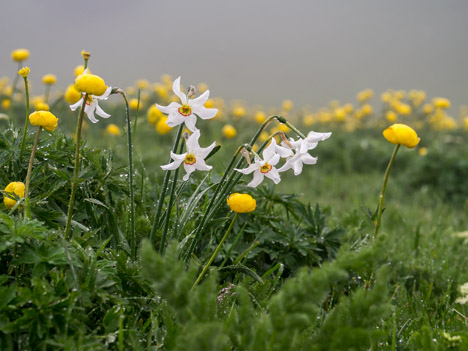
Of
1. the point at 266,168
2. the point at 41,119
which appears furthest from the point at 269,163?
the point at 41,119

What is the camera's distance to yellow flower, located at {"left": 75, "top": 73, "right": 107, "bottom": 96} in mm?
1472

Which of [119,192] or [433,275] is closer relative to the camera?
[119,192]

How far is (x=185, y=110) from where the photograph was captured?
1.54 m

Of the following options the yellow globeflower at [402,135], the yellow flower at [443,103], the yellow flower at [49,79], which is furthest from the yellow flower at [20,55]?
the yellow flower at [443,103]

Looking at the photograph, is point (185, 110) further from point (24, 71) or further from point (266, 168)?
point (24, 71)

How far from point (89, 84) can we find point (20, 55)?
2.65 meters

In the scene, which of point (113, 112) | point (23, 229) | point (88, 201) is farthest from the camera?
point (113, 112)

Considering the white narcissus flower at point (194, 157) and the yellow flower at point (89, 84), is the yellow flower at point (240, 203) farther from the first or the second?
the yellow flower at point (89, 84)

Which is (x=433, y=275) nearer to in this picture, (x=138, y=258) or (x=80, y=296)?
(x=138, y=258)

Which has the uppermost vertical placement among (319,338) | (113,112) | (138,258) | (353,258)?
(353,258)

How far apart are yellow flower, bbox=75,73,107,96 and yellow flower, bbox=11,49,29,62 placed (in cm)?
262

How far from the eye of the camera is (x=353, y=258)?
118cm

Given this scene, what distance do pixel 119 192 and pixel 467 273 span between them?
204 cm

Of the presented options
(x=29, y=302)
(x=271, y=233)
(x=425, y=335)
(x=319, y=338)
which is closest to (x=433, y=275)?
(x=271, y=233)
